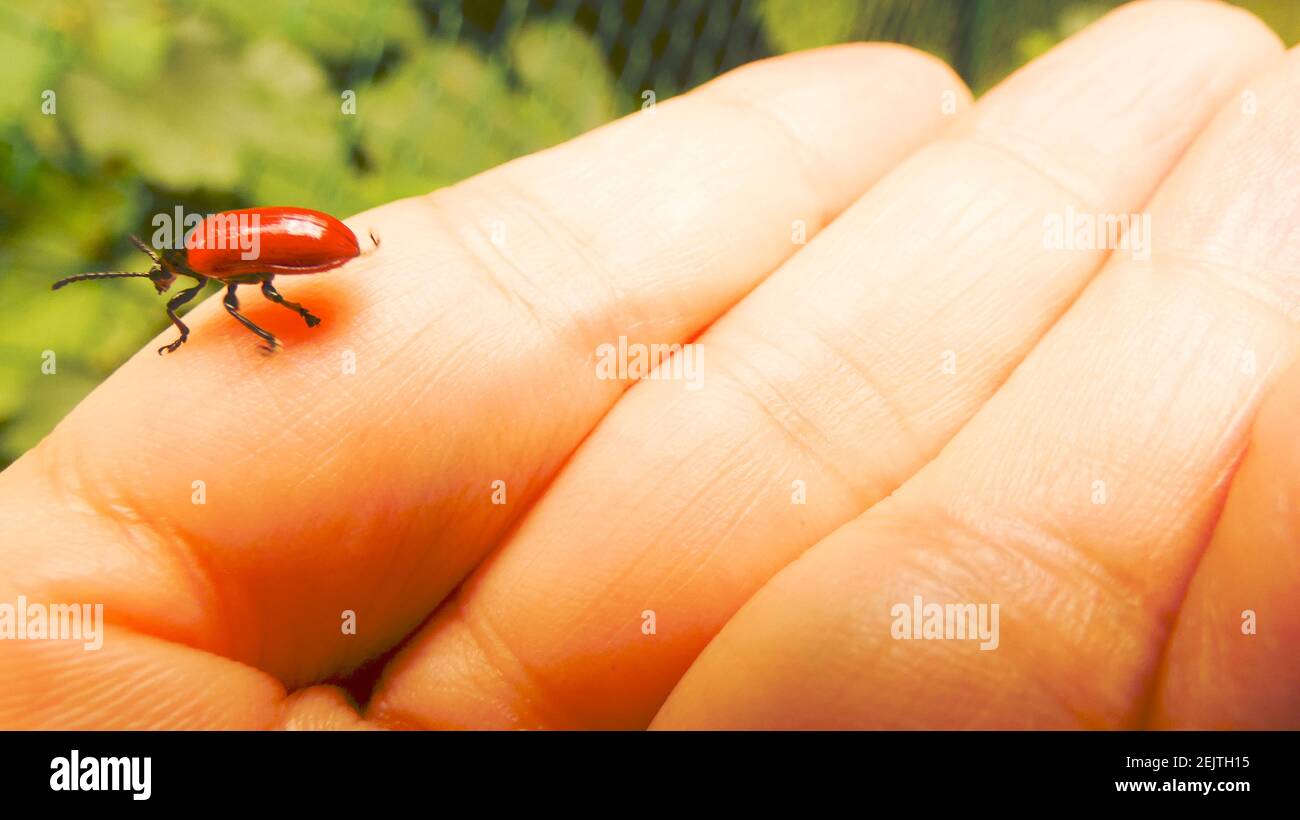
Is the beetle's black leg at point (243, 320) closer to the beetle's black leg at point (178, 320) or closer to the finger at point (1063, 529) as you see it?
the beetle's black leg at point (178, 320)

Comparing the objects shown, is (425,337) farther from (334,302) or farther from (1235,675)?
(1235,675)

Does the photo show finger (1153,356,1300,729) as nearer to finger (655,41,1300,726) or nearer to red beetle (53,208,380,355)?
finger (655,41,1300,726)

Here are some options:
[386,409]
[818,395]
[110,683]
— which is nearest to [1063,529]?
[818,395]

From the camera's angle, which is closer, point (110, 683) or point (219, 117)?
point (110, 683)

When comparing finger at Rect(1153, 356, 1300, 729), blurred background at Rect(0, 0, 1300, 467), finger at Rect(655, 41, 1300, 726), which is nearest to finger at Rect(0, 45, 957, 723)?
blurred background at Rect(0, 0, 1300, 467)

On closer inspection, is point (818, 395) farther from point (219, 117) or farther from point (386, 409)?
point (219, 117)

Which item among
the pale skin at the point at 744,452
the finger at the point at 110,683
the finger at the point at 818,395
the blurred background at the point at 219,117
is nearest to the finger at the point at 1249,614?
the pale skin at the point at 744,452
